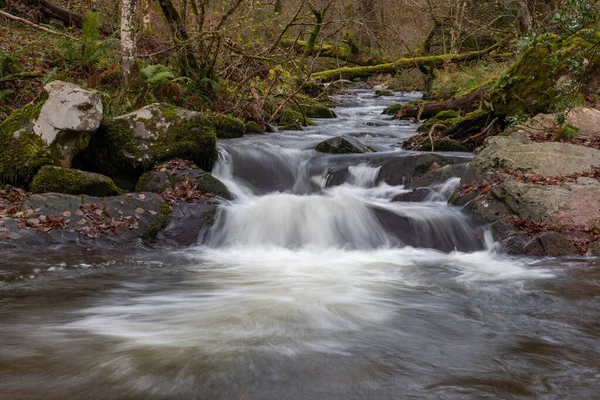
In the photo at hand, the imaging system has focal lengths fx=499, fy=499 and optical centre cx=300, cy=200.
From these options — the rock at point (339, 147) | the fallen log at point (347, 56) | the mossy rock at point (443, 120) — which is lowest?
the rock at point (339, 147)

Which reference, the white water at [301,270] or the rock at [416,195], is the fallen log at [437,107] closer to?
the rock at [416,195]

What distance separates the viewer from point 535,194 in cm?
708

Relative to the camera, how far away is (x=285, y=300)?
4633mm

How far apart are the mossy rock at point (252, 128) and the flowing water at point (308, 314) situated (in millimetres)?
4994

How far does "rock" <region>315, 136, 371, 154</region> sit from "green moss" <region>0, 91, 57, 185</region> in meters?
5.61

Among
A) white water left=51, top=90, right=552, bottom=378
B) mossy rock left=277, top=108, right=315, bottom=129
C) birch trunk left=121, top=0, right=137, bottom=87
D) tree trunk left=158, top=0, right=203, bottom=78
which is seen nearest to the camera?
white water left=51, top=90, right=552, bottom=378

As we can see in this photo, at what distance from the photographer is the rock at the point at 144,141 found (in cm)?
836

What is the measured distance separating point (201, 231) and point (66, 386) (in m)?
4.65

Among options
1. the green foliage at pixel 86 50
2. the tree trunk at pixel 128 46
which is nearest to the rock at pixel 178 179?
the tree trunk at pixel 128 46

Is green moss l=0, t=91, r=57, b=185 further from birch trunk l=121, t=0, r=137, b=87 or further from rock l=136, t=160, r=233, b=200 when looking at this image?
birch trunk l=121, t=0, r=137, b=87

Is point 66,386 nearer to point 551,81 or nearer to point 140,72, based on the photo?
point 140,72

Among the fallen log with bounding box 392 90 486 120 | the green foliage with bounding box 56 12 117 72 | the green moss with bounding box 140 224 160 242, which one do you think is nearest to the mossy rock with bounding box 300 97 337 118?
the fallen log with bounding box 392 90 486 120

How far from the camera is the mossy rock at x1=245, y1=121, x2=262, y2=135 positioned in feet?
43.1

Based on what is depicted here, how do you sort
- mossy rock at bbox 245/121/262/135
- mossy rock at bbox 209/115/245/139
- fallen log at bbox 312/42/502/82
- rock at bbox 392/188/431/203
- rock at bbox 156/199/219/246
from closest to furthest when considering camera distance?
rock at bbox 156/199/219/246 < rock at bbox 392/188/431/203 < mossy rock at bbox 209/115/245/139 < mossy rock at bbox 245/121/262/135 < fallen log at bbox 312/42/502/82
